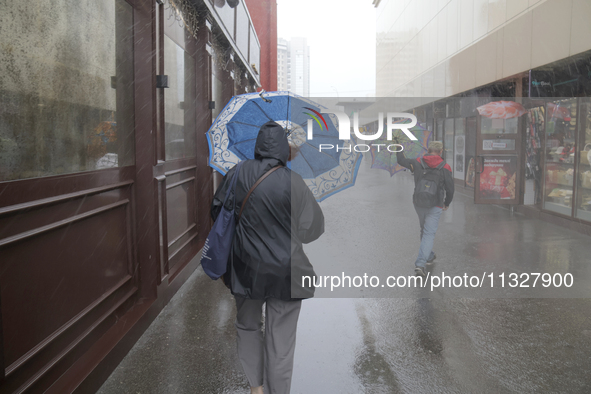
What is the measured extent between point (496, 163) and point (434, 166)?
6.10 metres

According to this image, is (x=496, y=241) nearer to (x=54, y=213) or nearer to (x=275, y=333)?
(x=275, y=333)

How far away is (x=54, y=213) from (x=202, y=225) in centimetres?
419

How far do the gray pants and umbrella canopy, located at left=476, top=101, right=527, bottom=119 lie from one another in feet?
23.3

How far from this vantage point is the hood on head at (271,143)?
3.02 meters

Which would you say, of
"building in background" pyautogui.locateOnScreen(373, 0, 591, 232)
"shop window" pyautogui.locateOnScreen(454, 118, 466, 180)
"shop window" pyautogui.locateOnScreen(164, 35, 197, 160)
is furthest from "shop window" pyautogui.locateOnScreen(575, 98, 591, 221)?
"shop window" pyautogui.locateOnScreen(164, 35, 197, 160)

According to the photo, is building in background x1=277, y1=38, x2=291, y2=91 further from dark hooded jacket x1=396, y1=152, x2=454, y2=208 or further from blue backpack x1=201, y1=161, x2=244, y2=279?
blue backpack x1=201, y1=161, x2=244, y2=279

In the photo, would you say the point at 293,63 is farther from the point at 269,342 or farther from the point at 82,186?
the point at 269,342

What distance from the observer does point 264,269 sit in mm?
2939

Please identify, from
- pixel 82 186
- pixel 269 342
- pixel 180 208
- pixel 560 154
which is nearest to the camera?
pixel 269 342

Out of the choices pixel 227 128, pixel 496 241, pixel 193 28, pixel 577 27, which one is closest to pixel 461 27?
pixel 577 27

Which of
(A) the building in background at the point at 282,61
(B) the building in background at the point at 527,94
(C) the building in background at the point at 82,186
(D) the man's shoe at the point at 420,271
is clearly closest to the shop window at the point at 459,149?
(B) the building in background at the point at 527,94

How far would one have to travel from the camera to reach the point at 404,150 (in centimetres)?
566

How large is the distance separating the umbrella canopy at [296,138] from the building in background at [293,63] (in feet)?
199

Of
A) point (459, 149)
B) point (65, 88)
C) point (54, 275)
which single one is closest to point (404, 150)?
point (65, 88)
